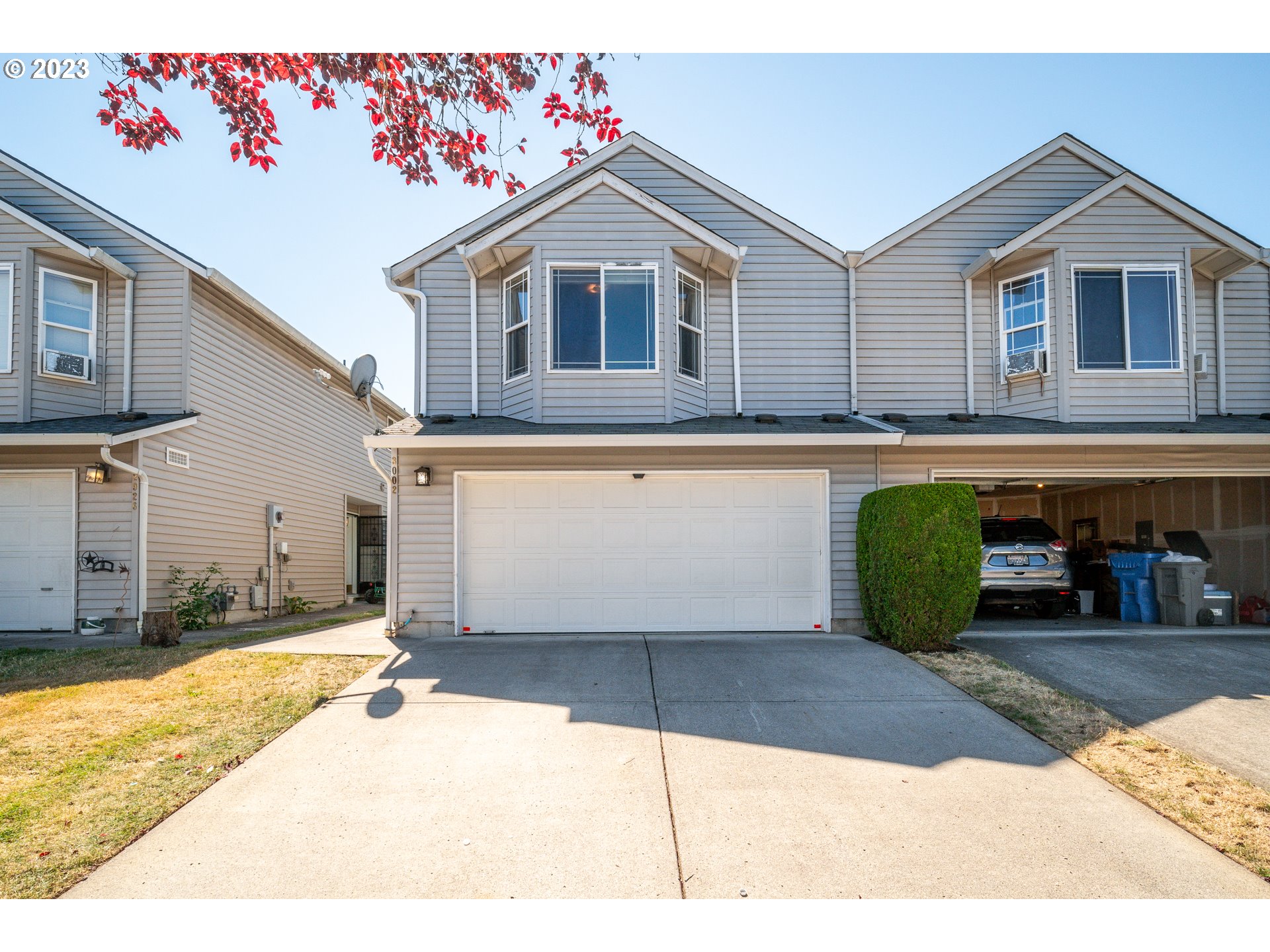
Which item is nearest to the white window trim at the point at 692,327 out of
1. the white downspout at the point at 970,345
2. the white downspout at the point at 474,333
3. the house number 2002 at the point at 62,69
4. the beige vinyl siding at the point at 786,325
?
the beige vinyl siding at the point at 786,325

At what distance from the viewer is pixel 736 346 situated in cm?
1089

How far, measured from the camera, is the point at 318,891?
371cm

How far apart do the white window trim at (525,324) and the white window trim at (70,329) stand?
5.98 m

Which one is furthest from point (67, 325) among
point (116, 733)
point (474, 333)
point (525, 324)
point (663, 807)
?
point (663, 807)

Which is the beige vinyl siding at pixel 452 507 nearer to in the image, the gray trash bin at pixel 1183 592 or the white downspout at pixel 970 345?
the white downspout at pixel 970 345

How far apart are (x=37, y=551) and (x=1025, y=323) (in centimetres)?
1372

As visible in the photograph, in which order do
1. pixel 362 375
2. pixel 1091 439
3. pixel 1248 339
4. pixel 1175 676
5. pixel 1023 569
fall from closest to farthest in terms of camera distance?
pixel 1175 676
pixel 1091 439
pixel 362 375
pixel 1023 569
pixel 1248 339

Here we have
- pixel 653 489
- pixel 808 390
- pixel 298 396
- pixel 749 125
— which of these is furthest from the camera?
pixel 298 396

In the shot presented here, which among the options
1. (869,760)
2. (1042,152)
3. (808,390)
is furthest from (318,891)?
(1042,152)

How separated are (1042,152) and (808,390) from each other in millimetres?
5045

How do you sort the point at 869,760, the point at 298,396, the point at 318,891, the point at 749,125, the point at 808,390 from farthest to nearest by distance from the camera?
the point at 298,396 → the point at 808,390 → the point at 749,125 → the point at 869,760 → the point at 318,891

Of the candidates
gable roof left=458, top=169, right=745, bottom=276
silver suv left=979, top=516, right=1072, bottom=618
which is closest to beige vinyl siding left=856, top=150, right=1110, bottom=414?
silver suv left=979, top=516, right=1072, bottom=618

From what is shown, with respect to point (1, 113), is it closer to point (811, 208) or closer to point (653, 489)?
point (653, 489)

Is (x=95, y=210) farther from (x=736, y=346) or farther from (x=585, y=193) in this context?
(x=736, y=346)
